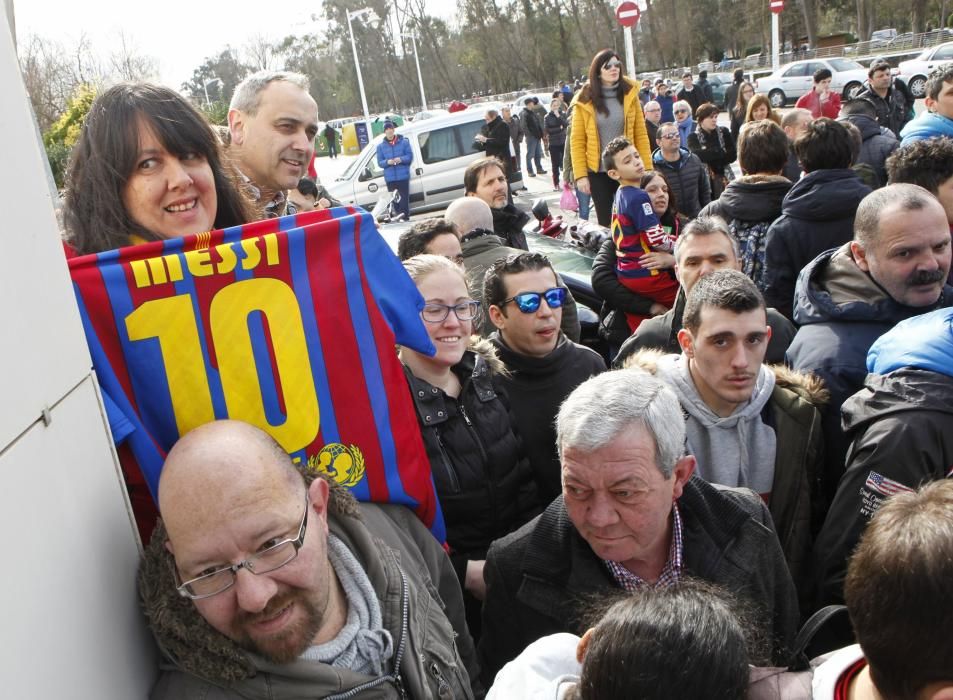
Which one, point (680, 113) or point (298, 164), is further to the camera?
point (680, 113)

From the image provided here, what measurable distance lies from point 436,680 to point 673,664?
786mm

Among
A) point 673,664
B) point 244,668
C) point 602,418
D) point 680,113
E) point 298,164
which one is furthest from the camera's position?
point 680,113

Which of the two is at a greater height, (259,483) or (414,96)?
(414,96)

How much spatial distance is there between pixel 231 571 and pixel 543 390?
159 centimetres

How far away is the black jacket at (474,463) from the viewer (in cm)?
247

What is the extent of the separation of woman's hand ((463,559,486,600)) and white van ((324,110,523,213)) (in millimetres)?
13027

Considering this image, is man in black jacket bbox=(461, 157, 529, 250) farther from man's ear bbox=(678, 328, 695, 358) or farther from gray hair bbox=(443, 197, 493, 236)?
man's ear bbox=(678, 328, 695, 358)

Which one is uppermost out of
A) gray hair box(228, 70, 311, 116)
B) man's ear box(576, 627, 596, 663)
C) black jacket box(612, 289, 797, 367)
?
gray hair box(228, 70, 311, 116)

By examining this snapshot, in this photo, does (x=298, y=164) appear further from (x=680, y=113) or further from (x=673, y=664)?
(x=680, y=113)

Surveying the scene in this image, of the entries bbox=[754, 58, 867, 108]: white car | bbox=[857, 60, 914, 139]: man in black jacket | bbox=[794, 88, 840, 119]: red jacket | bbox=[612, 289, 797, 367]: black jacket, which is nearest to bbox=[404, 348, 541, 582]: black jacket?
bbox=[612, 289, 797, 367]: black jacket

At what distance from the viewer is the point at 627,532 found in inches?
76.7

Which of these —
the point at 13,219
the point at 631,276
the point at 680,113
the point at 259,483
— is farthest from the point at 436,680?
the point at 680,113

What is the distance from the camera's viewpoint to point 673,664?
120cm

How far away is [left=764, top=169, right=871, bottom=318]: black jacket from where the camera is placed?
3939mm
